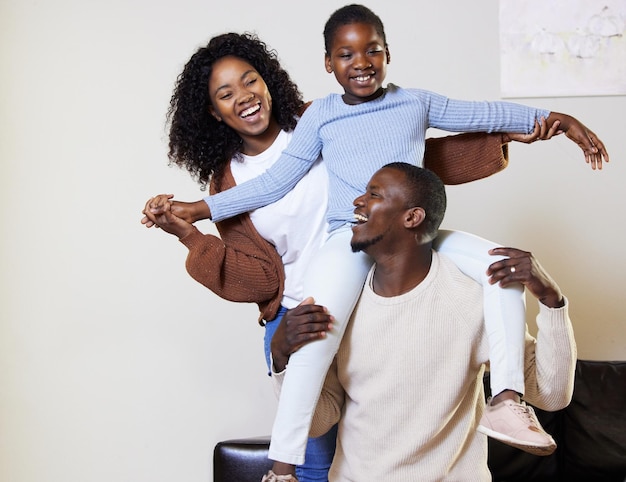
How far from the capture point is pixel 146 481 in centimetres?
326

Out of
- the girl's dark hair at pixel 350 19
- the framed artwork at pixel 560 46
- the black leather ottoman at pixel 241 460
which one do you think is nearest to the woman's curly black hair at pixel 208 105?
the girl's dark hair at pixel 350 19

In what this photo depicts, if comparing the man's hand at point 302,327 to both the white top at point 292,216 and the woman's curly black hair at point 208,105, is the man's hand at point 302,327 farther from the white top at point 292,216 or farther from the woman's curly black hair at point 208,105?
the woman's curly black hair at point 208,105

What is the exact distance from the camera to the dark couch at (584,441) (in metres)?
2.64

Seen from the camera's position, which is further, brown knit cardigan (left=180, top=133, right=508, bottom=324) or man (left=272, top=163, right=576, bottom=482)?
brown knit cardigan (left=180, top=133, right=508, bottom=324)

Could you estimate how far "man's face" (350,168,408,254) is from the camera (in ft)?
5.25

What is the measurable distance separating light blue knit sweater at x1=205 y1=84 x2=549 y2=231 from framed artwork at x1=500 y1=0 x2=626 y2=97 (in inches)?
52.8

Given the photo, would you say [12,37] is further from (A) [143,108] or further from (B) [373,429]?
(B) [373,429]

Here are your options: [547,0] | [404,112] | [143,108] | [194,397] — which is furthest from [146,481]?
[547,0]

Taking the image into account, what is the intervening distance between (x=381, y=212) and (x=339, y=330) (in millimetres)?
258

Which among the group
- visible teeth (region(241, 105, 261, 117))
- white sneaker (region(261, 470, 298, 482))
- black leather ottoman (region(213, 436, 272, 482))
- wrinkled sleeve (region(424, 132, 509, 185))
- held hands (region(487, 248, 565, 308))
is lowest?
black leather ottoman (region(213, 436, 272, 482))

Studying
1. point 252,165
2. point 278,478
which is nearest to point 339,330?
point 278,478

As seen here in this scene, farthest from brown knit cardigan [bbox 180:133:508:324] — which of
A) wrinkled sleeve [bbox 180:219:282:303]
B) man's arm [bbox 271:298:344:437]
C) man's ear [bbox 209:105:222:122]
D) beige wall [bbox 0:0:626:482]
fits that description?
beige wall [bbox 0:0:626:482]

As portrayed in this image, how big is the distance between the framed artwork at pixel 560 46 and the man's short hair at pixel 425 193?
160 centimetres

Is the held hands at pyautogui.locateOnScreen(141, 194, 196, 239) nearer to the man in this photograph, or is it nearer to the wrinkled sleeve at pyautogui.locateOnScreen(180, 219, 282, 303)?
the wrinkled sleeve at pyautogui.locateOnScreen(180, 219, 282, 303)
